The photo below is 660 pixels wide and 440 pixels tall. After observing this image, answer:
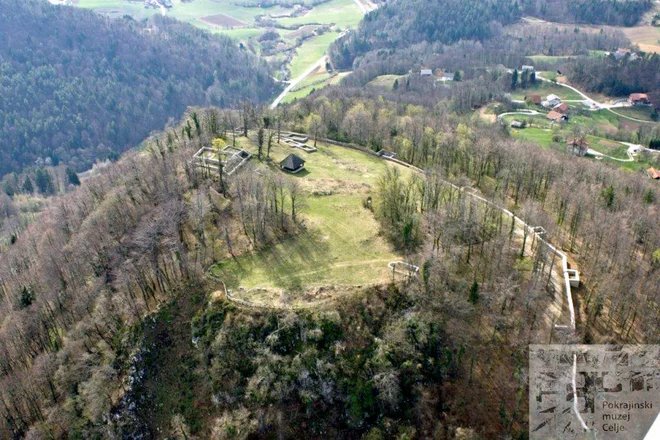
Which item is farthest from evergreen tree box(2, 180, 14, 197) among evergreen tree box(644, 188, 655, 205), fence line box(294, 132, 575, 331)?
evergreen tree box(644, 188, 655, 205)

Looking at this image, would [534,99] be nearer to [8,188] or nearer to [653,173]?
[653,173]

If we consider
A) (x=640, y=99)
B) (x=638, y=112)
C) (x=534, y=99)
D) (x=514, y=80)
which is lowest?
(x=638, y=112)

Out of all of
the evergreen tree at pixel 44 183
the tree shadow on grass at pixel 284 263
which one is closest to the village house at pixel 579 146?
the tree shadow on grass at pixel 284 263

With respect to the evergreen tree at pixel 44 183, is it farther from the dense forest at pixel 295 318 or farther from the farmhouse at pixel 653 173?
the farmhouse at pixel 653 173

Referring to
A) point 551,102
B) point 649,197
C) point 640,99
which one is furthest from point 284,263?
point 640,99

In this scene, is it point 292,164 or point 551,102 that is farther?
point 551,102

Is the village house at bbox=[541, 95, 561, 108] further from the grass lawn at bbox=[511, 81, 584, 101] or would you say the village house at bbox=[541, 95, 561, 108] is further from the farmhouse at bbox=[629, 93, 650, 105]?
the farmhouse at bbox=[629, 93, 650, 105]

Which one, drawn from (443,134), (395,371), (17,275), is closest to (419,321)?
(395,371)
